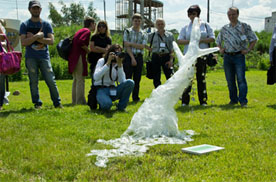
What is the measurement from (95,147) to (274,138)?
2.23m

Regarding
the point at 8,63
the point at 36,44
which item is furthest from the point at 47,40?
the point at 8,63

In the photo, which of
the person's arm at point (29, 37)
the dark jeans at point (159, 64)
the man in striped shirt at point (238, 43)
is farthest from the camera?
the dark jeans at point (159, 64)

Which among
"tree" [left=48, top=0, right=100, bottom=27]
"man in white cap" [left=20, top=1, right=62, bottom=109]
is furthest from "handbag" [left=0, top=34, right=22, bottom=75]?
"tree" [left=48, top=0, right=100, bottom=27]

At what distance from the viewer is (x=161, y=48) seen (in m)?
7.12

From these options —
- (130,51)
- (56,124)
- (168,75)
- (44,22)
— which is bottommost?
(56,124)

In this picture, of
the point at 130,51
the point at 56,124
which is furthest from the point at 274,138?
the point at 130,51

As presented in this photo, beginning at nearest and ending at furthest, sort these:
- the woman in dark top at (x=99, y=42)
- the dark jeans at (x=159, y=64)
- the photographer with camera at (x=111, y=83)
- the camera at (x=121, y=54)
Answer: the camera at (x=121, y=54)
the photographer with camera at (x=111, y=83)
the woman in dark top at (x=99, y=42)
the dark jeans at (x=159, y=64)

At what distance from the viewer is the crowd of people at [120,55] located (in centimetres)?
594

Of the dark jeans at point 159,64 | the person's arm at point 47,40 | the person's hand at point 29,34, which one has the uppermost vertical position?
the person's hand at point 29,34

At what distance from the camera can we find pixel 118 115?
18.1 feet

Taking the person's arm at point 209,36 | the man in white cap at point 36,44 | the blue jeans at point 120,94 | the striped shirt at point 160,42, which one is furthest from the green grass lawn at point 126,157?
the striped shirt at point 160,42

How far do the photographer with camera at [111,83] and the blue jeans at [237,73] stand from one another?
2.27 meters

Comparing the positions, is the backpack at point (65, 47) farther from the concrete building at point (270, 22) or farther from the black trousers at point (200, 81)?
the concrete building at point (270, 22)

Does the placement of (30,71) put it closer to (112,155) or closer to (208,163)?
(112,155)
